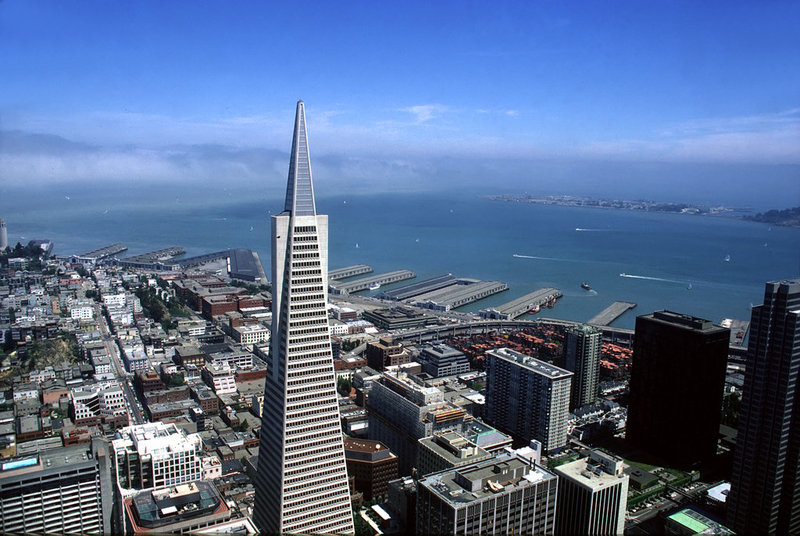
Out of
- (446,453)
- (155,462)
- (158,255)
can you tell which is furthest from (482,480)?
(158,255)

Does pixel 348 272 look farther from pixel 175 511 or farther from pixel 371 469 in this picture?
pixel 175 511

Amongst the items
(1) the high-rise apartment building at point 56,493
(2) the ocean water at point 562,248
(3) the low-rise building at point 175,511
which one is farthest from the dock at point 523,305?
(1) the high-rise apartment building at point 56,493

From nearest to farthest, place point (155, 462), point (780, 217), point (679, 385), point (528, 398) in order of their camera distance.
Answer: point (155, 462) → point (679, 385) → point (528, 398) → point (780, 217)

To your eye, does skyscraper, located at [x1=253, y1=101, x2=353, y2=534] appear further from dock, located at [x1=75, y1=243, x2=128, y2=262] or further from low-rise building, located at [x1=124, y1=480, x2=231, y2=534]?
dock, located at [x1=75, y1=243, x2=128, y2=262]

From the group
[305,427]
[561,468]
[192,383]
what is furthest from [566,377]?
[192,383]

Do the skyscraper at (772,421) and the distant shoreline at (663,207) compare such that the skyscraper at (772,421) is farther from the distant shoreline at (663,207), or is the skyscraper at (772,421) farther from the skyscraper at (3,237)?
the skyscraper at (3,237)

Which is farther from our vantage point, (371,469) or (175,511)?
(371,469)
